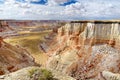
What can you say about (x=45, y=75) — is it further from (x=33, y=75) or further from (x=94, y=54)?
Result: (x=94, y=54)

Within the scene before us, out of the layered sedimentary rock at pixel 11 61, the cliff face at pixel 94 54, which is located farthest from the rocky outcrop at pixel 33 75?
the layered sedimentary rock at pixel 11 61

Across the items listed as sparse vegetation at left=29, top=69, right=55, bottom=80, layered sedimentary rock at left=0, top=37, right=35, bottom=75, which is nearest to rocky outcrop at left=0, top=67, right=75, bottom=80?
sparse vegetation at left=29, top=69, right=55, bottom=80

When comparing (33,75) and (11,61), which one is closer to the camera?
(33,75)

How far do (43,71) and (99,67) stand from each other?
21.6 m

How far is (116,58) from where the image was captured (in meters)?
35.8

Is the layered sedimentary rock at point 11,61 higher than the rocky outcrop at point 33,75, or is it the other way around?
the rocky outcrop at point 33,75

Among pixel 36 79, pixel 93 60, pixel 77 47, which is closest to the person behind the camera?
pixel 36 79

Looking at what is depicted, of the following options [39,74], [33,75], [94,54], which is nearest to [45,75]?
[39,74]

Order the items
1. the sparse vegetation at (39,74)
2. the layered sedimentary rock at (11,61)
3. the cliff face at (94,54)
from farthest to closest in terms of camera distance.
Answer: the layered sedimentary rock at (11,61), the cliff face at (94,54), the sparse vegetation at (39,74)

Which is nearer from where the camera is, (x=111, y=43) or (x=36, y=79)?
(x=36, y=79)

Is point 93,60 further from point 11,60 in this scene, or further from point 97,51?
point 11,60

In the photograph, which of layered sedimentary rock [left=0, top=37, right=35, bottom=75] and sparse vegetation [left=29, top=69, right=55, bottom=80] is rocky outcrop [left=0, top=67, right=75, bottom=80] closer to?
sparse vegetation [left=29, top=69, right=55, bottom=80]

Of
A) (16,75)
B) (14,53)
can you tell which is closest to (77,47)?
(14,53)

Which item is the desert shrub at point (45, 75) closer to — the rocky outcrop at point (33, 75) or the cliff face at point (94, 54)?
the rocky outcrop at point (33, 75)
